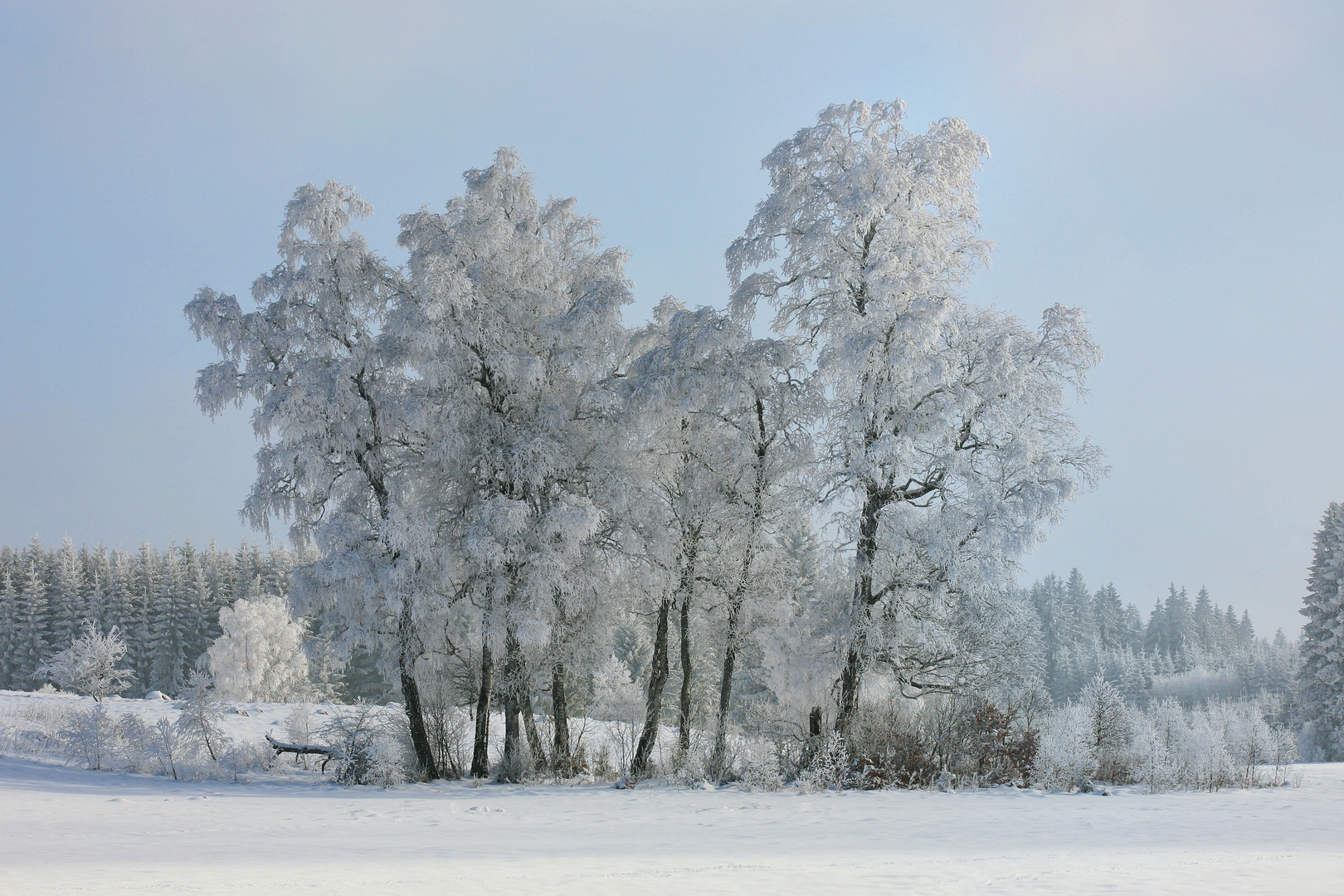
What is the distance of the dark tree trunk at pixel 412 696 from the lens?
15.0 meters

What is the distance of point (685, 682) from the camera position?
589 inches

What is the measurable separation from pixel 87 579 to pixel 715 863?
73337 millimetres

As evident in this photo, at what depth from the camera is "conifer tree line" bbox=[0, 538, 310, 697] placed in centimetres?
5606

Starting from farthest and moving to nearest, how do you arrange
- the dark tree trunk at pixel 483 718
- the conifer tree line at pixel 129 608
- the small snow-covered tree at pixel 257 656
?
the conifer tree line at pixel 129 608 → the small snow-covered tree at pixel 257 656 → the dark tree trunk at pixel 483 718

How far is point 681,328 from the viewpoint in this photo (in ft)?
48.1

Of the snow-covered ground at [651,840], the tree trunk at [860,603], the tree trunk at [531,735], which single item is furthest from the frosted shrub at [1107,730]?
the tree trunk at [531,735]

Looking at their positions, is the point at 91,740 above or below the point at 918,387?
below

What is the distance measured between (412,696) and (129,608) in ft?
183

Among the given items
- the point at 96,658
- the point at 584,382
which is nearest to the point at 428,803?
the point at 584,382

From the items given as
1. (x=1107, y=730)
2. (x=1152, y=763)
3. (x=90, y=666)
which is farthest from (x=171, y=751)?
(x=90, y=666)

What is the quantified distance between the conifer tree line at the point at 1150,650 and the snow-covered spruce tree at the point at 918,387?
39.4 metres

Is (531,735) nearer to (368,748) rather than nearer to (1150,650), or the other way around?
(368,748)

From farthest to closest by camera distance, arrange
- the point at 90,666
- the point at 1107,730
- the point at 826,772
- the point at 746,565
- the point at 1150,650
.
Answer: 1. the point at 1150,650
2. the point at 90,666
3. the point at 1107,730
4. the point at 746,565
5. the point at 826,772

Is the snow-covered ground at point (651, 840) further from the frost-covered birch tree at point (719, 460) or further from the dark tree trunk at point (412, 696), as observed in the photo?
the frost-covered birch tree at point (719, 460)
